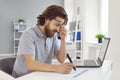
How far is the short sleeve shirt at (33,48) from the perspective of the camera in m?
1.57

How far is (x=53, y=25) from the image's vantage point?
1702mm

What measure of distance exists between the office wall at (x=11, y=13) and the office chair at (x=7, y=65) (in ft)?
19.9

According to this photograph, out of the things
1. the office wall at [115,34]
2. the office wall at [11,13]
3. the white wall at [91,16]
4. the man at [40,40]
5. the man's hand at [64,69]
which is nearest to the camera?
the man's hand at [64,69]

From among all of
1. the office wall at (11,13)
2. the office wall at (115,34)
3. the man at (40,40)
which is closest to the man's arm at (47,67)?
the man at (40,40)

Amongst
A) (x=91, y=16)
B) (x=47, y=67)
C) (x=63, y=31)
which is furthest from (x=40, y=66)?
(x=91, y=16)

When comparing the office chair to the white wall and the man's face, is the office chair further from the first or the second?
the white wall

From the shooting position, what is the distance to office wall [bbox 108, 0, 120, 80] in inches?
107

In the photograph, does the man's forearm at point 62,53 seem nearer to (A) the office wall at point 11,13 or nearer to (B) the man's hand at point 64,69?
(B) the man's hand at point 64,69

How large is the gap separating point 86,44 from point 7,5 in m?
4.17

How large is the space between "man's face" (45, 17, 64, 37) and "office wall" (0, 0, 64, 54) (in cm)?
628

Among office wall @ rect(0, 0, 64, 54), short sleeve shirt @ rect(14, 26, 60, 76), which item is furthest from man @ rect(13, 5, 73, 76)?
office wall @ rect(0, 0, 64, 54)

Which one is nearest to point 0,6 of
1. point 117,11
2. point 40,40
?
point 117,11

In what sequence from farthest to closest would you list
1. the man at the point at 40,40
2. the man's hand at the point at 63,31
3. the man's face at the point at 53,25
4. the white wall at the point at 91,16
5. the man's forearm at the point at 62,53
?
the white wall at the point at 91,16
the man's forearm at the point at 62,53
the man's hand at the point at 63,31
the man's face at the point at 53,25
the man at the point at 40,40

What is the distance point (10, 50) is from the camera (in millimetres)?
7781
